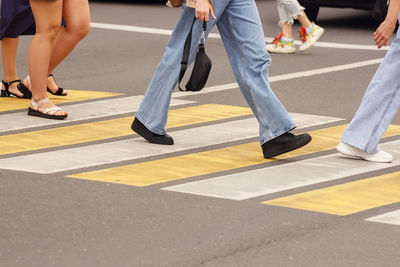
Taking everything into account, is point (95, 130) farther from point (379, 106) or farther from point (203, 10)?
point (379, 106)

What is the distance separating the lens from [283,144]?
280 inches

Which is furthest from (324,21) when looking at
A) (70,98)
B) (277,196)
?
(277,196)

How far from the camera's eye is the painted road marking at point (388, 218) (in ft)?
18.3

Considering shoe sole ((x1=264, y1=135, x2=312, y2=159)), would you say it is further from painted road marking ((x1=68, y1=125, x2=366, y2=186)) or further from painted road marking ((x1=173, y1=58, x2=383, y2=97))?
painted road marking ((x1=173, y1=58, x2=383, y2=97))

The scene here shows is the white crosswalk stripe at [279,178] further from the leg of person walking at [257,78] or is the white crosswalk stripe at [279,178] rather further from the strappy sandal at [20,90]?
the strappy sandal at [20,90]

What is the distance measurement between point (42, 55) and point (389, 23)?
9.24ft

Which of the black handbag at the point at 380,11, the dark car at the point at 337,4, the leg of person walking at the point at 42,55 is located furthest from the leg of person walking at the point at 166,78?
the dark car at the point at 337,4

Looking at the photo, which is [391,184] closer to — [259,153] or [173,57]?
[259,153]

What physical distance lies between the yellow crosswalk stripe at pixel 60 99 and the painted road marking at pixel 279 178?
9.74 feet

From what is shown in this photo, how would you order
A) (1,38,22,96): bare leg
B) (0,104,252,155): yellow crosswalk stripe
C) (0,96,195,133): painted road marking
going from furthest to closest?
(1,38,22,96): bare leg → (0,96,195,133): painted road marking → (0,104,252,155): yellow crosswalk stripe

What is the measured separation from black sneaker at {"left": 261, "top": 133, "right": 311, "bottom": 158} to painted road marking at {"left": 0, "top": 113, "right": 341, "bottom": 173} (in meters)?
0.61

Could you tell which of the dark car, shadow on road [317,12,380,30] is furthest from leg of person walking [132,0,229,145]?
shadow on road [317,12,380,30]

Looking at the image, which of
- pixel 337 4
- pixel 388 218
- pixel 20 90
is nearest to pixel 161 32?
pixel 337 4

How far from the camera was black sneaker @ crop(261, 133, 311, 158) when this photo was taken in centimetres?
711
